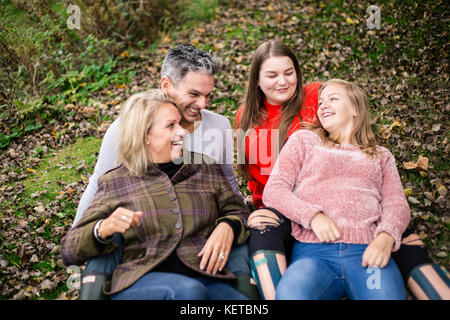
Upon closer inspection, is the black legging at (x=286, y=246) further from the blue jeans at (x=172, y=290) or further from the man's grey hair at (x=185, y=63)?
the man's grey hair at (x=185, y=63)

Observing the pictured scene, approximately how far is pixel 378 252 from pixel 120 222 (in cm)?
172

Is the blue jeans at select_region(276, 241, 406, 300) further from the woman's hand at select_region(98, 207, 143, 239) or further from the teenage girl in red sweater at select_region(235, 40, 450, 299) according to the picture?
the woman's hand at select_region(98, 207, 143, 239)

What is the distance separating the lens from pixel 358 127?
310 cm

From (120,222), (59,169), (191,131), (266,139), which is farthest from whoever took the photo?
(59,169)

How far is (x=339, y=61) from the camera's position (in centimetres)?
677

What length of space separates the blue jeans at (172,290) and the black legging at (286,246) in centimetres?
41

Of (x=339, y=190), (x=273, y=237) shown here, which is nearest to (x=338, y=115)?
(x=339, y=190)

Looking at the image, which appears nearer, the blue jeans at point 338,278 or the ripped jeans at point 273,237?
the blue jeans at point 338,278

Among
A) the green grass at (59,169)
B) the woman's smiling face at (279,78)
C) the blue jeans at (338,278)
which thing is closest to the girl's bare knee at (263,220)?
the blue jeans at (338,278)

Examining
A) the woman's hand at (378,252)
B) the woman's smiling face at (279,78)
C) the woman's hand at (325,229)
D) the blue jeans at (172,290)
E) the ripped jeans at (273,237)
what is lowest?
the blue jeans at (172,290)

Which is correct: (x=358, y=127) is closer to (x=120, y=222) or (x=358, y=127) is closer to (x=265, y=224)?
(x=265, y=224)

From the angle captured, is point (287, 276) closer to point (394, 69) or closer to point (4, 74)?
point (394, 69)

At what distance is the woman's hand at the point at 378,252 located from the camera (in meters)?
2.41
